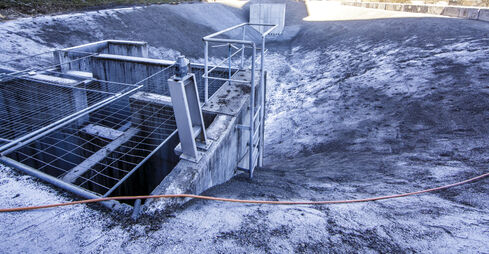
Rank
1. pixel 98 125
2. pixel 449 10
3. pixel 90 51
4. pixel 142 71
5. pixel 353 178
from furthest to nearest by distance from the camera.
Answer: pixel 449 10, pixel 90 51, pixel 142 71, pixel 98 125, pixel 353 178

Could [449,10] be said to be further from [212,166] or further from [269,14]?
[212,166]

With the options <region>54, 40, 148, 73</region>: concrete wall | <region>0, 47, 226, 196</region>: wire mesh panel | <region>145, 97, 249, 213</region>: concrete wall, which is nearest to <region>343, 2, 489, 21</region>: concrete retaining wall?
<region>0, 47, 226, 196</region>: wire mesh panel

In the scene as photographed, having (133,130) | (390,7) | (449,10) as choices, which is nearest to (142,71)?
(133,130)

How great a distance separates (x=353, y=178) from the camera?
17.0 ft

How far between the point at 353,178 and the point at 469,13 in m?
15.4

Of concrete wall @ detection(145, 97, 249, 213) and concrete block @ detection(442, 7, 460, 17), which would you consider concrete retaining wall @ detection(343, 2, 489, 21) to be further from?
concrete wall @ detection(145, 97, 249, 213)

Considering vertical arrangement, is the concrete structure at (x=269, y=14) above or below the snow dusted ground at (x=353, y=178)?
above

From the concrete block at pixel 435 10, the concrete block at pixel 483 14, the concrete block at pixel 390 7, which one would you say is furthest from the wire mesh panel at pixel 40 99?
the concrete block at pixel 390 7

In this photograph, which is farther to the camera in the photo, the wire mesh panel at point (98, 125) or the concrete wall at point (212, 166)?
the wire mesh panel at point (98, 125)

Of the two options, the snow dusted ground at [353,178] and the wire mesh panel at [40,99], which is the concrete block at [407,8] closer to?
the snow dusted ground at [353,178]

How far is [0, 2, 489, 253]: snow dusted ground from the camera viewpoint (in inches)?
116

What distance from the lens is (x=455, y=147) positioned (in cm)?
546

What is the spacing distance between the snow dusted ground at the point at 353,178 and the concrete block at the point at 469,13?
2.06 metres

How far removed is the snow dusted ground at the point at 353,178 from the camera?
295cm
